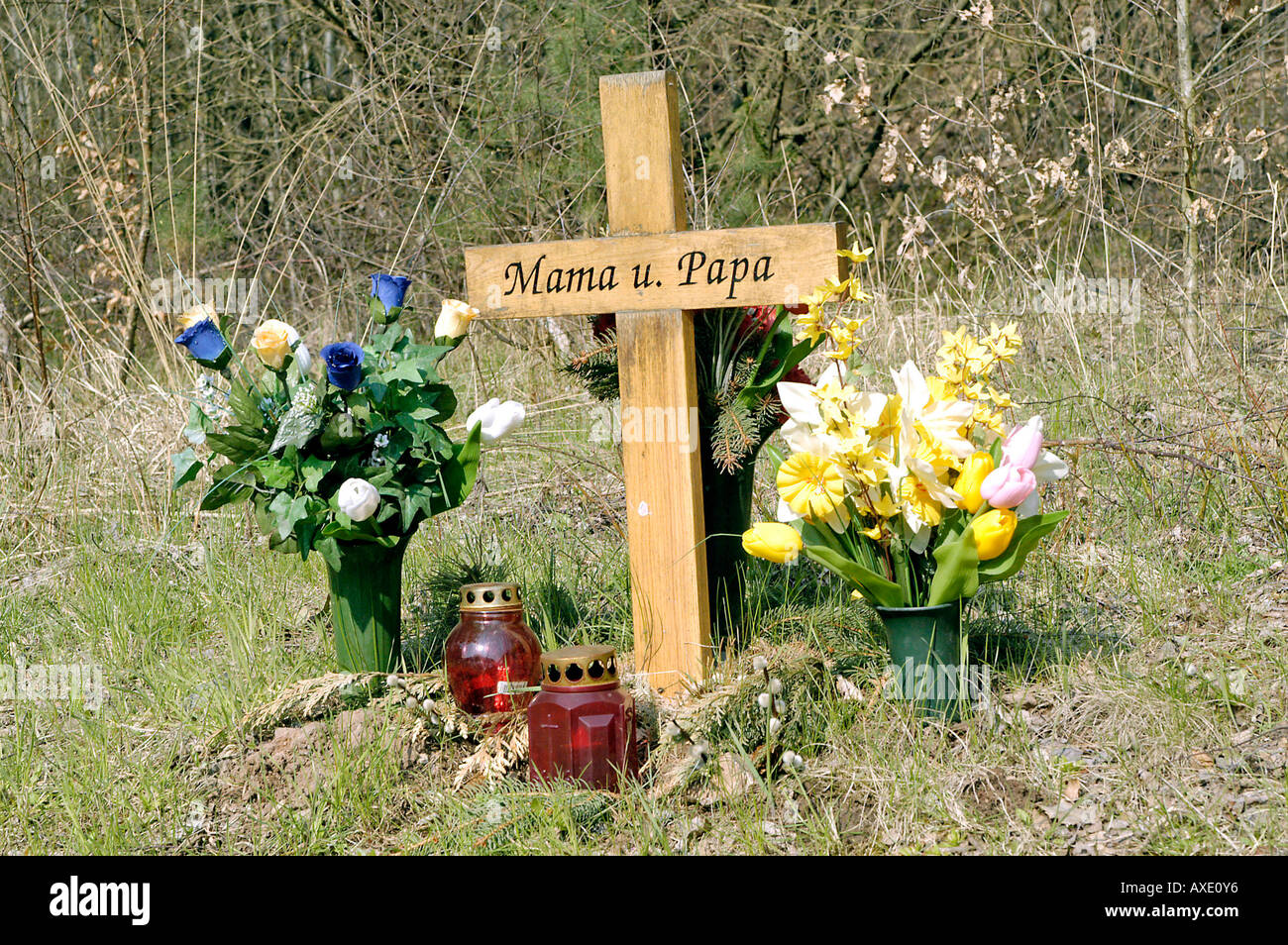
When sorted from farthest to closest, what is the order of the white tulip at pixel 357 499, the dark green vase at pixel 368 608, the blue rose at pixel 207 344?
the dark green vase at pixel 368 608
the blue rose at pixel 207 344
the white tulip at pixel 357 499

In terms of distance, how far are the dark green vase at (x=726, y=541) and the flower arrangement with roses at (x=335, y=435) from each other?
51 cm

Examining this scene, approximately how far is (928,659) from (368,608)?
123cm

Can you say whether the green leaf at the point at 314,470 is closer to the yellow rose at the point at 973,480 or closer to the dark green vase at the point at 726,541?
the dark green vase at the point at 726,541

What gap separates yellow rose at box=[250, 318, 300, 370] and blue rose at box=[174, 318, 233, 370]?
99 mm

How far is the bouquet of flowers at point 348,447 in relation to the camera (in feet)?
7.94

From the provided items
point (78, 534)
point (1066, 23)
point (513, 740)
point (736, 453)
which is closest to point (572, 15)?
point (1066, 23)

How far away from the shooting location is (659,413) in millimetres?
2555

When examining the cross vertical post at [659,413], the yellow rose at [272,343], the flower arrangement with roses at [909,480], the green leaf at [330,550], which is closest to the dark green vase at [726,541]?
the cross vertical post at [659,413]

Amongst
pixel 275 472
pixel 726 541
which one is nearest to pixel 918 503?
pixel 726 541

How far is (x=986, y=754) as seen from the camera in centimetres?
222

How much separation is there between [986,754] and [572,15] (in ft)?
15.6

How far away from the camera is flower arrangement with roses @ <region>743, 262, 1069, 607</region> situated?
2.22m

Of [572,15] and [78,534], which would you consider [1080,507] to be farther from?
[572,15]

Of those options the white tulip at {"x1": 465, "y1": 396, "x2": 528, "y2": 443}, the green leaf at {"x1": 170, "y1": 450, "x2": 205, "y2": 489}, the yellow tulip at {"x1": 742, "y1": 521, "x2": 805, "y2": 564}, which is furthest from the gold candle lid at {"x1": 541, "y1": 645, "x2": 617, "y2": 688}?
the green leaf at {"x1": 170, "y1": 450, "x2": 205, "y2": 489}
